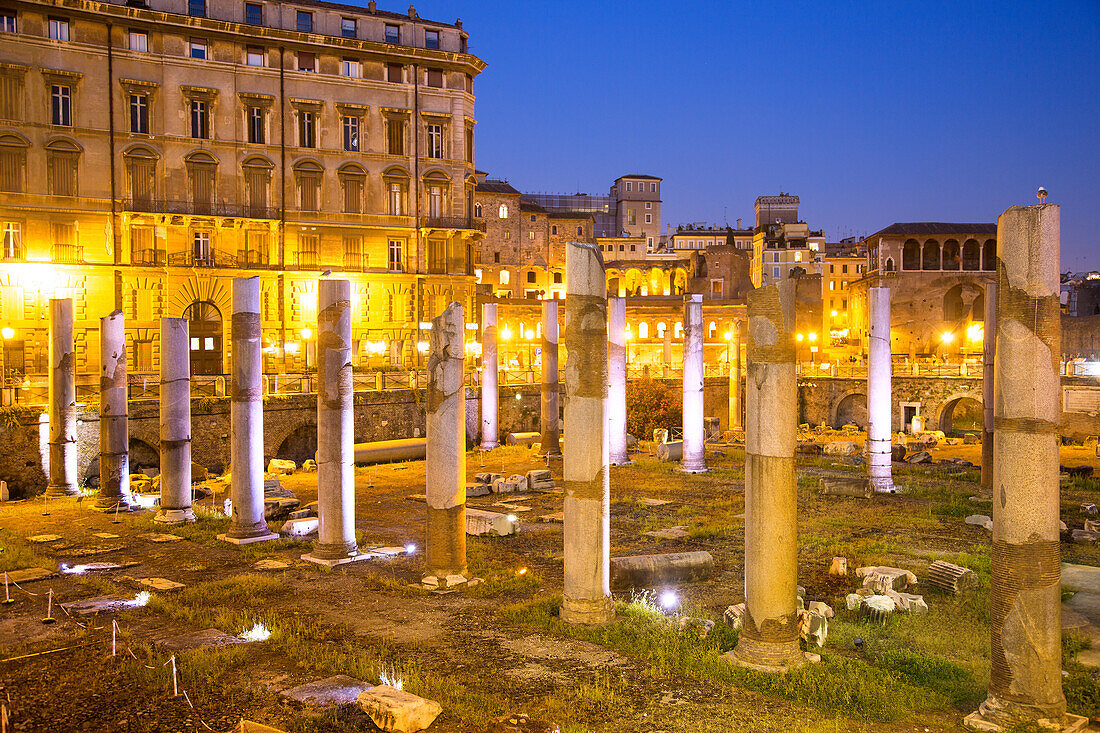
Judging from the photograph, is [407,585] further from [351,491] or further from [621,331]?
[621,331]

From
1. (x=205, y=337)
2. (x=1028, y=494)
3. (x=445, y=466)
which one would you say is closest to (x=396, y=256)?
(x=205, y=337)

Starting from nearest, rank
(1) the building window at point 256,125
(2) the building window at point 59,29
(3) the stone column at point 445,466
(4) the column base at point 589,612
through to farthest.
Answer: (4) the column base at point 589,612 < (3) the stone column at point 445,466 < (2) the building window at point 59,29 < (1) the building window at point 256,125

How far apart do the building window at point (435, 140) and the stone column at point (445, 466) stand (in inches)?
1257

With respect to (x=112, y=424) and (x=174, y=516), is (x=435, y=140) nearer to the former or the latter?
(x=112, y=424)

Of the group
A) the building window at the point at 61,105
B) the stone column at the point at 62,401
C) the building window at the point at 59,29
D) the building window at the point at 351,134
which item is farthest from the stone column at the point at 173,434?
the building window at the point at 351,134

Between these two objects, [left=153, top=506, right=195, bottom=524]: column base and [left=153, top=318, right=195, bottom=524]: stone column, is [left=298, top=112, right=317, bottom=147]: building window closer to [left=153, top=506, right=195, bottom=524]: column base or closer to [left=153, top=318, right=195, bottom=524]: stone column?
[left=153, top=318, right=195, bottom=524]: stone column

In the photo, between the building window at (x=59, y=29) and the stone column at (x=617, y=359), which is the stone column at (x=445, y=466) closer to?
the stone column at (x=617, y=359)

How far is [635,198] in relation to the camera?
84.8m

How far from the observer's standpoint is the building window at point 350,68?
40.6 m

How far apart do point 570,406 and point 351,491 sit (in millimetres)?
4925

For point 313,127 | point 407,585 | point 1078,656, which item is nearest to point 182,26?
point 313,127

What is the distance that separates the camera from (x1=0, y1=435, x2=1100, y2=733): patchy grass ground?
791 centimetres

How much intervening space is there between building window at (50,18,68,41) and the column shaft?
2955 centimetres

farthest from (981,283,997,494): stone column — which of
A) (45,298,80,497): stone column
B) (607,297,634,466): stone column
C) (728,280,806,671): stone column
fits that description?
(45,298,80,497): stone column
